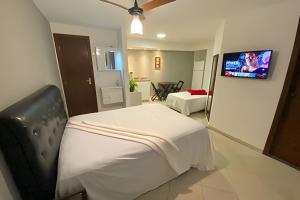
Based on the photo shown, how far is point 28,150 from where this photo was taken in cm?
82

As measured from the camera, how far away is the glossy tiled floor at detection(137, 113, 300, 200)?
1.45m

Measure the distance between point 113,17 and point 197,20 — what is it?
162 centimetres

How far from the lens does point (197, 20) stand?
253cm

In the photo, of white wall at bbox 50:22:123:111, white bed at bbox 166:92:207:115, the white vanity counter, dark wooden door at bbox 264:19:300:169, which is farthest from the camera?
the white vanity counter

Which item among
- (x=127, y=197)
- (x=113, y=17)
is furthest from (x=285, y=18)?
(x=127, y=197)

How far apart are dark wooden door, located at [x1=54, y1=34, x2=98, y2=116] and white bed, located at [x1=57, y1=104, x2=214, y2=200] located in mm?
1757

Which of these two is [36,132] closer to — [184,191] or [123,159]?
[123,159]

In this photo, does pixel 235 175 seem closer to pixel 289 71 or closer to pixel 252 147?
pixel 252 147

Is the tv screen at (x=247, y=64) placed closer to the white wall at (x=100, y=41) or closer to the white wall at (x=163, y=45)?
the white wall at (x=100, y=41)

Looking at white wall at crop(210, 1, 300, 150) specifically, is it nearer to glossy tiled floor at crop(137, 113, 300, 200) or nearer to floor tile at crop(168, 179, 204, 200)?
glossy tiled floor at crop(137, 113, 300, 200)

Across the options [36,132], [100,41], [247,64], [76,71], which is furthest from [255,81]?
[76,71]

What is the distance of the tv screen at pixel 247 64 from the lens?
75.3 inches

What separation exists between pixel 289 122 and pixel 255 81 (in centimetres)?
73

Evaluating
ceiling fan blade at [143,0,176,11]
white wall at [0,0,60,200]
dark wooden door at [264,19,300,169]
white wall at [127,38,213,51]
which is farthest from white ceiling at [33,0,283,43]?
white wall at [127,38,213,51]
